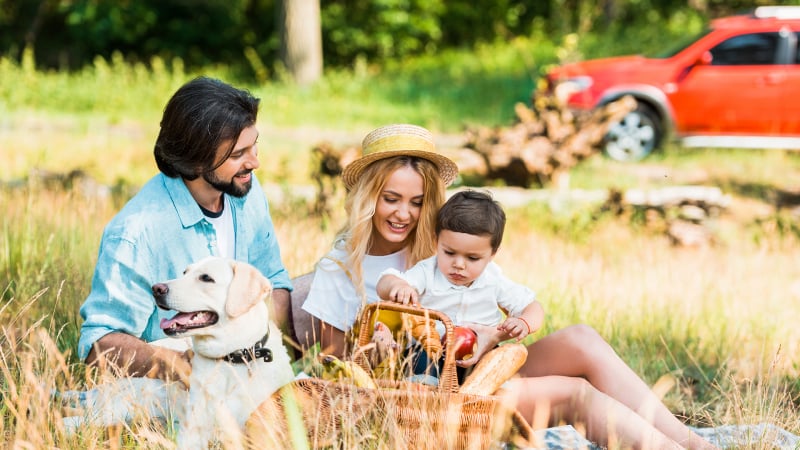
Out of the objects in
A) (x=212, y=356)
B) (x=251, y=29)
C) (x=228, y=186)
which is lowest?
(x=212, y=356)

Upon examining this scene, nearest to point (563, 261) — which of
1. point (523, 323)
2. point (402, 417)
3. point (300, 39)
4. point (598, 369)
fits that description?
point (598, 369)

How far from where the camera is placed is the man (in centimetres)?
347

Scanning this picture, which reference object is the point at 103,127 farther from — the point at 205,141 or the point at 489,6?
the point at 489,6

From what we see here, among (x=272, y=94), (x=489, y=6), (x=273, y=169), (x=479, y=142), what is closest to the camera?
(x=479, y=142)

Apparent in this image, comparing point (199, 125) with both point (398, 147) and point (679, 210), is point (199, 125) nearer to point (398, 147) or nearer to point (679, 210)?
point (398, 147)

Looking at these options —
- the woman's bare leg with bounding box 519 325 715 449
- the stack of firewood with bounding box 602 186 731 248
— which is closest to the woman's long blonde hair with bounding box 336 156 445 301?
the woman's bare leg with bounding box 519 325 715 449

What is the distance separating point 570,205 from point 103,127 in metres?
7.63

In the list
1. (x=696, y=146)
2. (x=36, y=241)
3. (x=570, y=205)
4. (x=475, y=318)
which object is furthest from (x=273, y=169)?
(x=475, y=318)

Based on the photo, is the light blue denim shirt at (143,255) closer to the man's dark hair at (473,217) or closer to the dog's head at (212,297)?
the dog's head at (212,297)

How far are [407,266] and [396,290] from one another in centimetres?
54

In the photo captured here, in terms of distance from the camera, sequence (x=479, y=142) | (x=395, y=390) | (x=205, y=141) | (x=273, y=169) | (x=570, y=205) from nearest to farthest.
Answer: (x=395, y=390), (x=205, y=141), (x=570, y=205), (x=479, y=142), (x=273, y=169)

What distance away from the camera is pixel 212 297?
10.0ft

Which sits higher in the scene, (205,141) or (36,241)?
(205,141)

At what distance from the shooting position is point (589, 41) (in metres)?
19.6
